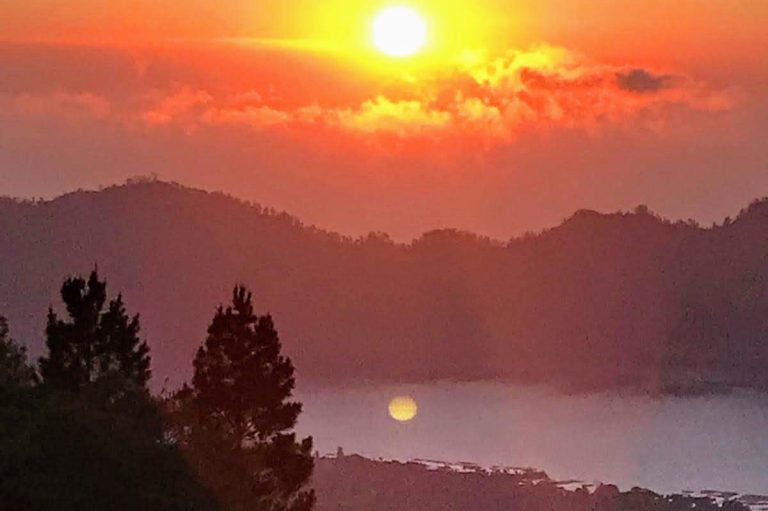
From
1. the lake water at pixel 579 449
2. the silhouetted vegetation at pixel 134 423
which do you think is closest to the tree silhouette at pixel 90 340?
the silhouetted vegetation at pixel 134 423

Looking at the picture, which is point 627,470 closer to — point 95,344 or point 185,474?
point 95,344

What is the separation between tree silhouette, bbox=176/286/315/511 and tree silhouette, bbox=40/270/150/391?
1552mm

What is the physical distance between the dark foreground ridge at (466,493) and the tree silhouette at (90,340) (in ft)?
185

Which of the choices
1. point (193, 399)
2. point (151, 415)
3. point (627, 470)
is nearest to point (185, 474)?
point (151, 415)

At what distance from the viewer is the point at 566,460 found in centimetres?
15800

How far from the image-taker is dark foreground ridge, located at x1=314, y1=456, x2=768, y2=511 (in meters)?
102

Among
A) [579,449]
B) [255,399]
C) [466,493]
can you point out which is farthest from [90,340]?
[579,449]

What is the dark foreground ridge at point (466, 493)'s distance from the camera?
102 meters

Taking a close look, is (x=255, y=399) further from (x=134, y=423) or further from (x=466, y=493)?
(x=466, y=493)

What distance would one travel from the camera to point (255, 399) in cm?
3297

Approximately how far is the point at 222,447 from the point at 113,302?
7.22 metres

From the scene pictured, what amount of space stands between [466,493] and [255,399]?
83.2m

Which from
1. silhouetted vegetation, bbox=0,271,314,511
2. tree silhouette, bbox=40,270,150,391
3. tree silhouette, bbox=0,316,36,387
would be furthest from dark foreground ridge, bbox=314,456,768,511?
tree silhouette, bbox=0,316,36,387

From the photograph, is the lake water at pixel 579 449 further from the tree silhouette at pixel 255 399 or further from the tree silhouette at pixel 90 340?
the tree silhouette at pixel 90 340
